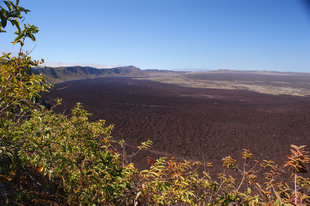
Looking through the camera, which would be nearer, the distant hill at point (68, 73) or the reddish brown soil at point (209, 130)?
the reddish brown soil at point (209, 130)

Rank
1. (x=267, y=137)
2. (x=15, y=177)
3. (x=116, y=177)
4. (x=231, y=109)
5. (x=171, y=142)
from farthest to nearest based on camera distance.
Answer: (x=231, y=109) < (x=267, y=137) < (x=171, y=142) < (x=15, y=177) < (x=116, y=177)

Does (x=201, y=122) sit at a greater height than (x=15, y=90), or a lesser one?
lesser

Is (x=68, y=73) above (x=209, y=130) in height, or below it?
above

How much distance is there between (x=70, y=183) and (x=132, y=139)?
14.2 meters

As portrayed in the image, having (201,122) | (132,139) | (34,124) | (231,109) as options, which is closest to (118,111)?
(132,139)

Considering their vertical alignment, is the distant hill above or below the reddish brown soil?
above

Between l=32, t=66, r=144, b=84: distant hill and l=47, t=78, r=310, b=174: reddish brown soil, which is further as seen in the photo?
l=32, t=66, r=144, b=84: distant hill

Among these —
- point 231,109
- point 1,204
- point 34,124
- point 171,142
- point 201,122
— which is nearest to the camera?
point 1,204

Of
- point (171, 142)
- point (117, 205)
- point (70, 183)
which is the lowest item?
point (171, 142)

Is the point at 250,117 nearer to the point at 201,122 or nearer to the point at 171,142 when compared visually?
the point at 201,122

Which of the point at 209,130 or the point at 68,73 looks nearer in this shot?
the point at 209,130

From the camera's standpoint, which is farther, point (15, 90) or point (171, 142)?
point (171, 142)

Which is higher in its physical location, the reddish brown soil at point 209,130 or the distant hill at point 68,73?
the distant hill at point 68,73

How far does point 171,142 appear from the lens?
15656 millimetres
